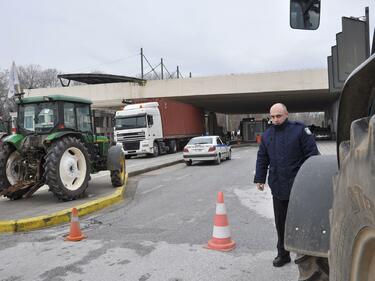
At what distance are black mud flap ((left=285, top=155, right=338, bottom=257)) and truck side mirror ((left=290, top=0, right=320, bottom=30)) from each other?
1116mm

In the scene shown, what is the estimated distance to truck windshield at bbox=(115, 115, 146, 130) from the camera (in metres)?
27.5

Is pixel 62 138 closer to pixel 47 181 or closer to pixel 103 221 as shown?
pixel 47 181

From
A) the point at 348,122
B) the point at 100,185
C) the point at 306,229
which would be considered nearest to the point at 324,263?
the point at 306,229

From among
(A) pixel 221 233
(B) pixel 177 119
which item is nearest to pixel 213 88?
(B) pixel 177 119

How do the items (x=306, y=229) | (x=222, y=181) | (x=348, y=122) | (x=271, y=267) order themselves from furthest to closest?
(x=222, y=181), (x=271, y=267), (x=306, y=229), (x=348, y=122)

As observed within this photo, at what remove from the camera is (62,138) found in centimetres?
963

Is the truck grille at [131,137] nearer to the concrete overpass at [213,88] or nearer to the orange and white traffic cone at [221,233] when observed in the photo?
the concrete overpass at [213,88]

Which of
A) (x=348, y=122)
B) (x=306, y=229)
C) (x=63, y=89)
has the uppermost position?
(x=63, y=89)

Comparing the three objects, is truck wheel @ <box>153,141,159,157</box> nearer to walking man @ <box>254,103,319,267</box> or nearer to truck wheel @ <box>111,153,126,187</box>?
truck wheel @ <box>111,153,126,187</box>

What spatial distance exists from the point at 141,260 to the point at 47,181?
14.4 ft

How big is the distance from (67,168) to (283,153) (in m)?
5.89

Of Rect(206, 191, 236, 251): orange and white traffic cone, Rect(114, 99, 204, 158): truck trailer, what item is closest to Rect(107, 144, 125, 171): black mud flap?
Rect(206, 191, 236, 251): orange and white traffic cone

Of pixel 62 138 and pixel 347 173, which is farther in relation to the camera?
pixel 62 138

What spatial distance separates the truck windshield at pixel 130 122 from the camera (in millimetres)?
27469
